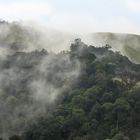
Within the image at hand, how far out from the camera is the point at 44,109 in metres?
117

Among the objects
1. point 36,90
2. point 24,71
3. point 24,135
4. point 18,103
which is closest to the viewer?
point 24,135

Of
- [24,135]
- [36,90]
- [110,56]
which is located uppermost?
[110,56]

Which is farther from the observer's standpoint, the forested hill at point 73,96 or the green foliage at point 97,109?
the forested hill at point 73,96

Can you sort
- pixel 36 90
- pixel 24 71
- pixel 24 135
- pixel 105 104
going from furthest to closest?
pixel 24 71
pixel 36 90
pixel 105 104
pixel 24 135

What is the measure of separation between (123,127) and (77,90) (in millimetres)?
22453

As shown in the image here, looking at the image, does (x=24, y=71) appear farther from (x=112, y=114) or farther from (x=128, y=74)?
(x=112, y=114)

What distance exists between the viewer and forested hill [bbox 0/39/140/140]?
104 m

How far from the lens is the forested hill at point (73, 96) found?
104m

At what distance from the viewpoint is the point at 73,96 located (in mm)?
120688

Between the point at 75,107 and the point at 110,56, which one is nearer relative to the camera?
the point at 75,107

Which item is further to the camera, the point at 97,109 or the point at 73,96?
the point at 73,96

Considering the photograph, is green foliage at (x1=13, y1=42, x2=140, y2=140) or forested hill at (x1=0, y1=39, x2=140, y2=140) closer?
green foliage at (x1=13, y1=42, x2=140, y2=140)

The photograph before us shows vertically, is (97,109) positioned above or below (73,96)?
below

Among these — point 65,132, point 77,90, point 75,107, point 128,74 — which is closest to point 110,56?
point 128,74
